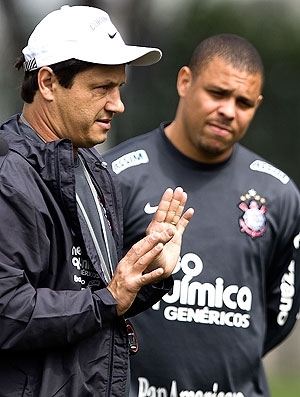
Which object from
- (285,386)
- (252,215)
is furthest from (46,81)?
(285,386)

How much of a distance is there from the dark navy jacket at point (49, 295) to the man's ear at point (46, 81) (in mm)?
184

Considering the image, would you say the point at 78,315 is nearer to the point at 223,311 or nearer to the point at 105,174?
the point at 105,174

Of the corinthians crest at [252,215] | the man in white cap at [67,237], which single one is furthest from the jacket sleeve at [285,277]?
the man in white cap at [67,237]

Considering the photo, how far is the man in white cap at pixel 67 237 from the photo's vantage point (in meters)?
4.54

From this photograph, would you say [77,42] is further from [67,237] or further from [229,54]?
[229,54]

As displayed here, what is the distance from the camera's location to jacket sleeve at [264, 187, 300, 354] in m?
6.62

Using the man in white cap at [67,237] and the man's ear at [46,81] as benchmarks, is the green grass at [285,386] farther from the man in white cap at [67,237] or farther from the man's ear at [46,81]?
the man's ear at [46,81]

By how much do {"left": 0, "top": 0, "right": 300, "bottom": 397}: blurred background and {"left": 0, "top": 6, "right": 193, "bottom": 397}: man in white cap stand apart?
23.3 feet

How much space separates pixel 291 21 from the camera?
17.1 m

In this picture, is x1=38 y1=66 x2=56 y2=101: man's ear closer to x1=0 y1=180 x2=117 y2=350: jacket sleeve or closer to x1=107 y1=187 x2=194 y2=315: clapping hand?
x1=0 y1=180 x2=117 y2=350: jacket sleeve

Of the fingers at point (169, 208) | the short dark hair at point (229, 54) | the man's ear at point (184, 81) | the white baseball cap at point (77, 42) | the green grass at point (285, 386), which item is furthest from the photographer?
the green grass at point (285, 386)

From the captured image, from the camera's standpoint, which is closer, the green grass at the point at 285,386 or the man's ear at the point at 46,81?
the man's ear at the point at 46,81

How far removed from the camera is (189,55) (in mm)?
14539

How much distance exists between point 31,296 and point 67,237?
0.28 metres
